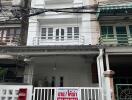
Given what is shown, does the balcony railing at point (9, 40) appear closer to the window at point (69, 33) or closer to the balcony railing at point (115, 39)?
the window at point (69, 33)

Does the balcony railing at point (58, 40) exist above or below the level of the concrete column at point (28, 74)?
above

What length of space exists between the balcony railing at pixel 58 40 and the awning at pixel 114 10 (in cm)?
190

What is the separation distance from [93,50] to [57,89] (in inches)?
103

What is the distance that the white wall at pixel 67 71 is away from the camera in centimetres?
1224

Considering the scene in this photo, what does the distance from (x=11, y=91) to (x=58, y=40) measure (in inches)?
201

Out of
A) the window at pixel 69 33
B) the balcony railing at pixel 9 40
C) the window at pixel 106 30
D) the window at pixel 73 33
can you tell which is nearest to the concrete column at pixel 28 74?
the balcony railing at pixel 9 40

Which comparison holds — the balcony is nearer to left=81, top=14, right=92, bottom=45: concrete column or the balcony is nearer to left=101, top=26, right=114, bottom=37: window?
left=81, top=14, right=92, bottom=45: concrete column

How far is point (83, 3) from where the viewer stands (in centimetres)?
1358

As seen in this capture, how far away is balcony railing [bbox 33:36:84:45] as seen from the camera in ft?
41.8

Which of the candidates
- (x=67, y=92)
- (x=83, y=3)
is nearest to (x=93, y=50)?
(x=67, y=92)

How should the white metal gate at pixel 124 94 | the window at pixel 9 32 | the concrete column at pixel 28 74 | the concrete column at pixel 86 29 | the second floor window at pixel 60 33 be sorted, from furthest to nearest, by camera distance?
the window at pixel 9 32
the second floor window at pixel 60 33
the concrete column at pixel 86 29
the concrete column at pixel 28 74
the white metal gate at pixel 124 94

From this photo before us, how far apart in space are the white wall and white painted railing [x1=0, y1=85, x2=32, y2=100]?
3291 millimetres

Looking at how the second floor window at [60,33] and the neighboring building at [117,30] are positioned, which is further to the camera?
the second floor window at [60,33]

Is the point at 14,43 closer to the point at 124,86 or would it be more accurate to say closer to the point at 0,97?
the point at 0,97
